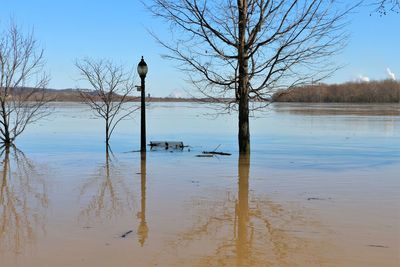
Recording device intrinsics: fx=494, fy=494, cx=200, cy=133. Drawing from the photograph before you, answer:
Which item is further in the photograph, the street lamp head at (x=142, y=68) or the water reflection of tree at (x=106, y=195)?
the street lamp head at (x=142, y=68)

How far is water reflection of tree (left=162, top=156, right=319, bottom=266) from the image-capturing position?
5.03 m

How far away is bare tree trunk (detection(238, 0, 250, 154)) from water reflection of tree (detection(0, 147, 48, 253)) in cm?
575

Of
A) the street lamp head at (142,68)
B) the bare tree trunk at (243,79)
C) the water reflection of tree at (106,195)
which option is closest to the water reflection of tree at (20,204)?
the water reflection of tree at (106,195)

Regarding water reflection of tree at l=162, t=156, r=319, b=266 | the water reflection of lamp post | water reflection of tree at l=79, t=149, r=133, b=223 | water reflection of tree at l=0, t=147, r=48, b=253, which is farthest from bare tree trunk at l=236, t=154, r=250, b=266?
water reflection of tree at l=0, t=147, r=48, b=253

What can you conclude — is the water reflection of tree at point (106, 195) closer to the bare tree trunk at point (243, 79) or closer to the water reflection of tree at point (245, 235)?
the water reflection of tree at point (245, 235)

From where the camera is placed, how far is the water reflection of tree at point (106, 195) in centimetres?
692

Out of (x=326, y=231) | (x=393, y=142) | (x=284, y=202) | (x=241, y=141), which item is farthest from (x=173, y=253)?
(x=393, y=142)

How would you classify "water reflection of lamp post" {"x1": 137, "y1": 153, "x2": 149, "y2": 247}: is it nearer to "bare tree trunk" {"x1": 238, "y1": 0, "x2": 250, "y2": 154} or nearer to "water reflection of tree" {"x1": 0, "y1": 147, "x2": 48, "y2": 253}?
"water reflection of tree" {"x1": 0, "y1": 147, "x2": 48, "y2": 253}

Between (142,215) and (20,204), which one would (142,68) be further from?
(142,215)

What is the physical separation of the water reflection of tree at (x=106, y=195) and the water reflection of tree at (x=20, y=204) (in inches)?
26.0

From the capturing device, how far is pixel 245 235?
19.2 ft

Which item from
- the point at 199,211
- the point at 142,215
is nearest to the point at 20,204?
the point at 142,215

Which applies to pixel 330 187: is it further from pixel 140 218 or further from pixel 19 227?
pixel 19 227

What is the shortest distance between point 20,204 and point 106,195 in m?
1.38
